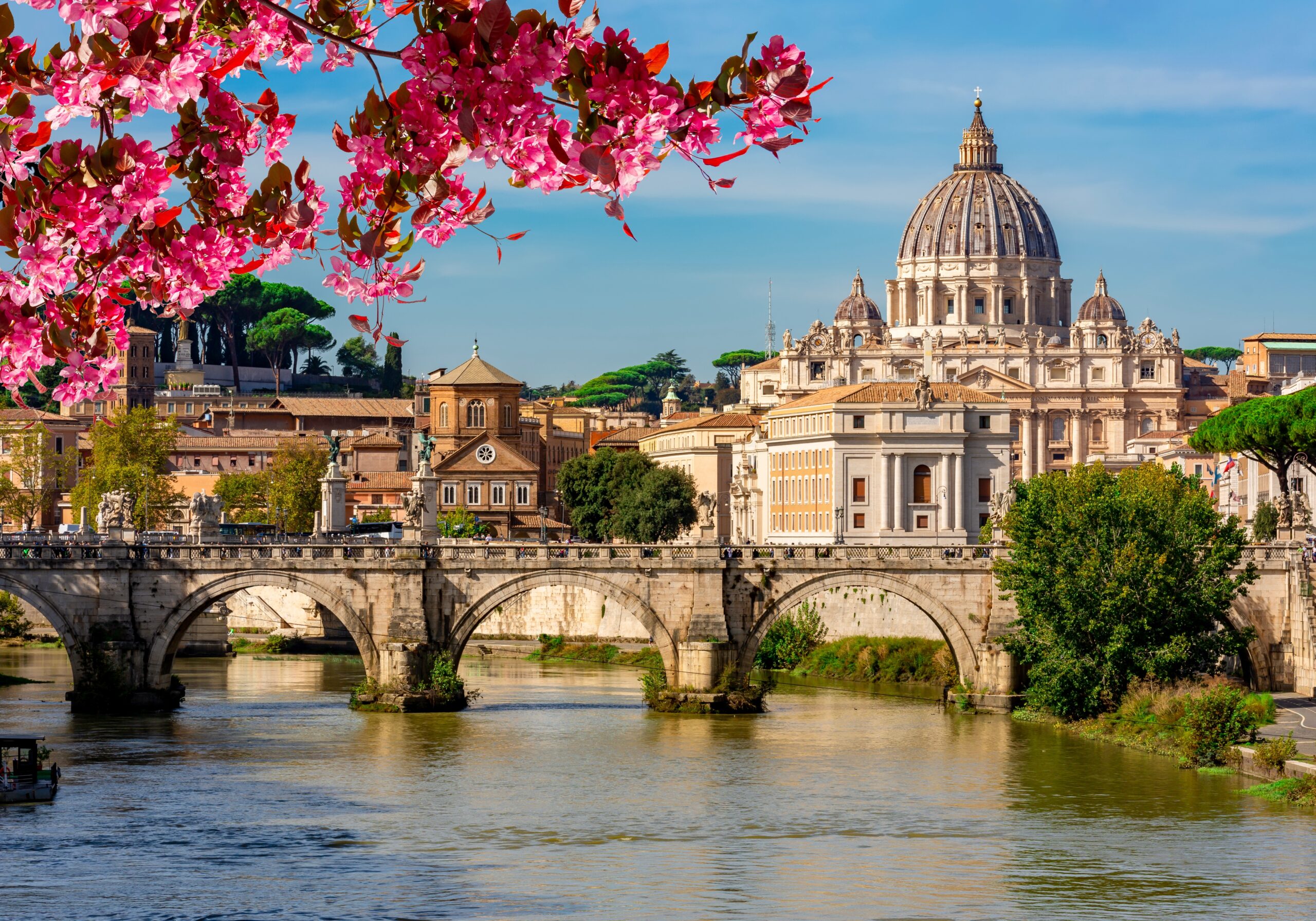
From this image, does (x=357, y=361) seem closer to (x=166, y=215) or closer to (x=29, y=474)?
(x=29, y=474)

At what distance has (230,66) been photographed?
18.5 ft

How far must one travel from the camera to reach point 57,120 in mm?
5387

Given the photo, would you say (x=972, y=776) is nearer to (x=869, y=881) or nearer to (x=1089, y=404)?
(x=869, y=881)

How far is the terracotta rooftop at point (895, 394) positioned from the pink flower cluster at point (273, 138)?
67.1m

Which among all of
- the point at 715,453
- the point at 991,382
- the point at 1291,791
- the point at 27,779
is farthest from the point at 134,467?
the point at 1291,791

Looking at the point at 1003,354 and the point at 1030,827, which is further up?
the point at 1003,354

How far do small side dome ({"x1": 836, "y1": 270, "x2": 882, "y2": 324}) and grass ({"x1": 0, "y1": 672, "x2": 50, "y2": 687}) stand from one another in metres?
91.1

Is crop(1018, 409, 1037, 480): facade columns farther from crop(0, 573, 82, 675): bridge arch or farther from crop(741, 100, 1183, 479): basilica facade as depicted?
crop(0, 573, 82, 675): bridge arch

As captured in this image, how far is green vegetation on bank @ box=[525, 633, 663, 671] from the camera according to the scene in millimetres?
58031

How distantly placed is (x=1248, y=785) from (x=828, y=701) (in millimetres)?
15638

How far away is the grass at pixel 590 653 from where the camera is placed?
190 ft

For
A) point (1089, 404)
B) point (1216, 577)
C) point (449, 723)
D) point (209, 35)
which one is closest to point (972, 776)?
point (1216, 577)

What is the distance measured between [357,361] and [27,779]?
11209 cm

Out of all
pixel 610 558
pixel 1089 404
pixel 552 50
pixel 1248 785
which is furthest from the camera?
pixel 1089 404
